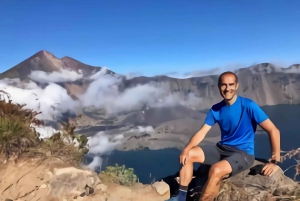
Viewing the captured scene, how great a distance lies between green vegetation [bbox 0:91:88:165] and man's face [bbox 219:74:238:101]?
2.77m

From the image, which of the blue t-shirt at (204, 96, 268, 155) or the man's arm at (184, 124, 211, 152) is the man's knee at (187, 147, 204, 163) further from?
the blue t-shirt at (204, 96, 268, 155)

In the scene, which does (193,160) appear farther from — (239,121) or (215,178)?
(239,121)

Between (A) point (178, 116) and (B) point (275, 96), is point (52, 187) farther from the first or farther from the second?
(B) point (275, 96)

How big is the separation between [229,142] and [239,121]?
27cm

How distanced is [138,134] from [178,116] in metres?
1.99

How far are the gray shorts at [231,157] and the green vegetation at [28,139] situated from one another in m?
2.35

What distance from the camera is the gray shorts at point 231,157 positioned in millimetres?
3208

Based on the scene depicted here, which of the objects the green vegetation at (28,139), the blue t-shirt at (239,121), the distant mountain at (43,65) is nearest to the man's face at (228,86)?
the blue t-shirt at (239,121)

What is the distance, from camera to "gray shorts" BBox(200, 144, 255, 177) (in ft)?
10.5

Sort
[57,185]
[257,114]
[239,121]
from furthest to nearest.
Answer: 1. [57,185]
2. [239,121]
3. [257,114]

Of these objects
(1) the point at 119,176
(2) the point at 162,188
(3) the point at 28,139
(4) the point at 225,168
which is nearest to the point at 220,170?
(4) the point at 225,168

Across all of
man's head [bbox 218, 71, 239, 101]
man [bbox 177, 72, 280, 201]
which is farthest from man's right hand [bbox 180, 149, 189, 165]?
man's head [bbox 218, 71, 239, 101]

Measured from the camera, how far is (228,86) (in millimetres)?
3240

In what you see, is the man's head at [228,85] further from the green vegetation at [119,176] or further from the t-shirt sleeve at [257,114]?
the green vegetation at [119,176]
